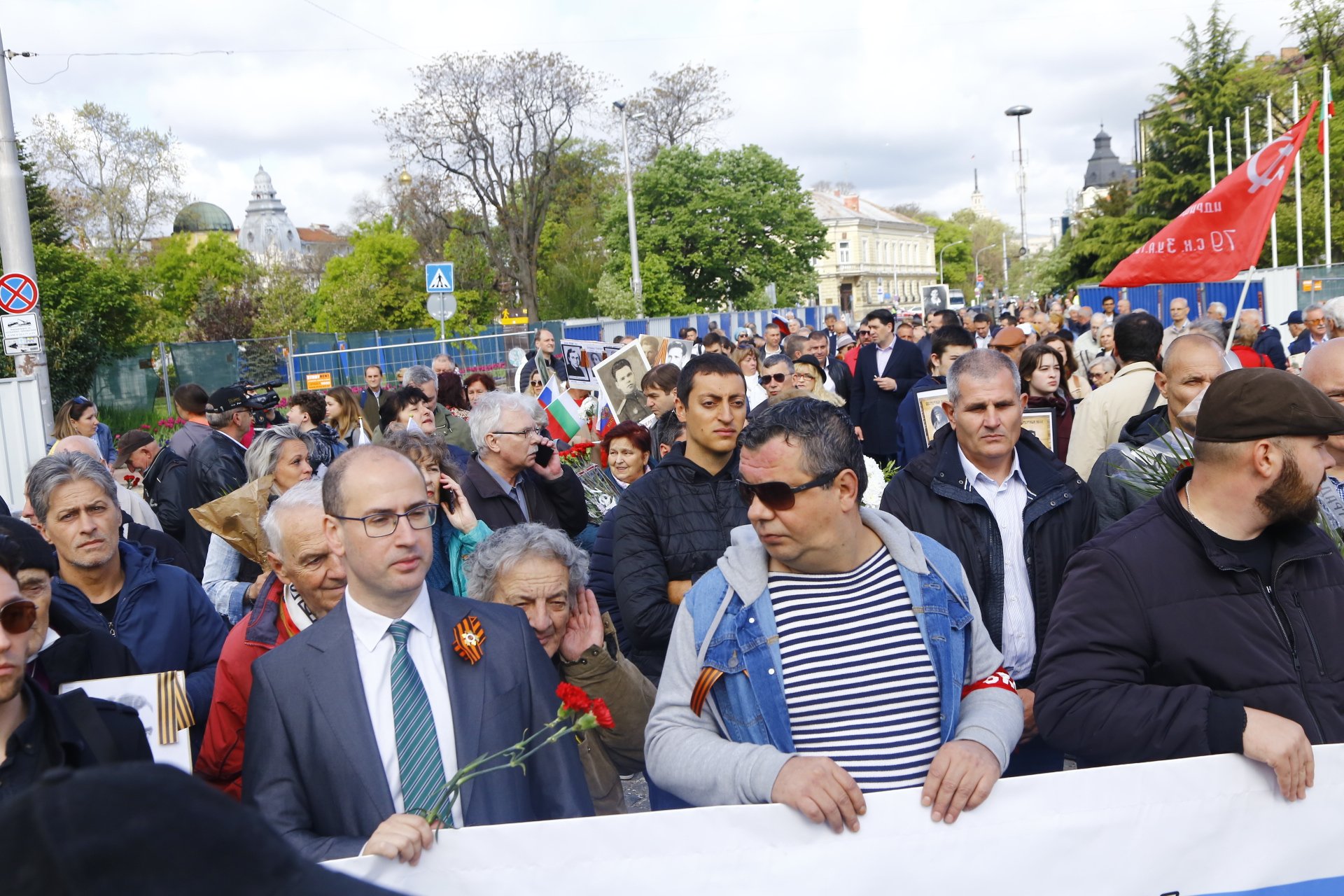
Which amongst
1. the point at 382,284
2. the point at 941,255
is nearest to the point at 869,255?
the point at 941,255

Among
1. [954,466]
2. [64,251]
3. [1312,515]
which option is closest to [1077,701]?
[1312,515]

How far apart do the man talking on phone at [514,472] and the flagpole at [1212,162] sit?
38.4 meters

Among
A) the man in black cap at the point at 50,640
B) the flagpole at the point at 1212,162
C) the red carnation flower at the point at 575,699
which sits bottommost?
the red carnation flower at the point at 575,699

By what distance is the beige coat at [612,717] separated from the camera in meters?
3.66

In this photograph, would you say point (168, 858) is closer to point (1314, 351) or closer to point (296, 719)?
point (296, 719)

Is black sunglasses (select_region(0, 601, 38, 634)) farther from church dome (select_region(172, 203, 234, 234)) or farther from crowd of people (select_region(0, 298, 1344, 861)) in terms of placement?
church dome (select_region(172, 203, 234, 234))

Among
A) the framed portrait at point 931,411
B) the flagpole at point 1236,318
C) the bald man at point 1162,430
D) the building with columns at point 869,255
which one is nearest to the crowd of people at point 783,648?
the bald man at point 1162,430

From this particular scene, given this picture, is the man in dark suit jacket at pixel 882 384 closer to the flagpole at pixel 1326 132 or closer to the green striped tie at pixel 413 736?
the green striped tie at pixel 413 736

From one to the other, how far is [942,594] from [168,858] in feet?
7.57

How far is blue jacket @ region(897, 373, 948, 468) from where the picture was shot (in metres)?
7.79

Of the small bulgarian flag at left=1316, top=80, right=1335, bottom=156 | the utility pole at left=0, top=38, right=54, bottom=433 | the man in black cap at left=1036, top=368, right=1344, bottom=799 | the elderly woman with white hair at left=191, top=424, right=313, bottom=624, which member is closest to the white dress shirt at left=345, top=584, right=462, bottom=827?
the man in black cap at left=1036, top=368, right=1344, bottom=799

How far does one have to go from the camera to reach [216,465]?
750 cm

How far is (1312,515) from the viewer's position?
2.75 m

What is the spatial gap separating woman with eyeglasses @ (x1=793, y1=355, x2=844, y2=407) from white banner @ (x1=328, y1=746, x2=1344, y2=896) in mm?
6061
